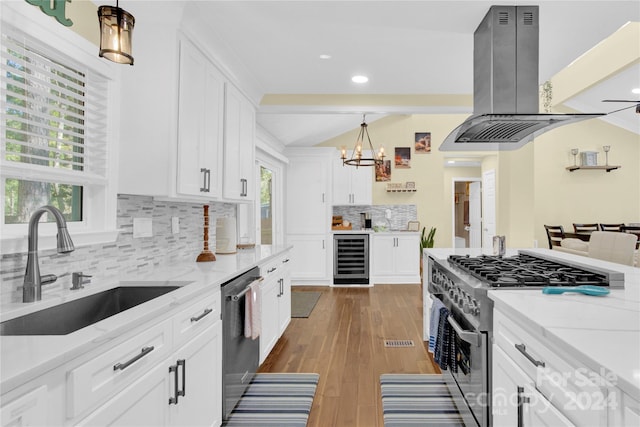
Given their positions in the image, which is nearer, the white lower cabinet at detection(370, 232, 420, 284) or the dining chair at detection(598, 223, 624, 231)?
the white lower cabinet at detection(370, 232, 420, 284)

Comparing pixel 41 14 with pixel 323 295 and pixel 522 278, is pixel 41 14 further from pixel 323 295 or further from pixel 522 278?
pixel 323 295

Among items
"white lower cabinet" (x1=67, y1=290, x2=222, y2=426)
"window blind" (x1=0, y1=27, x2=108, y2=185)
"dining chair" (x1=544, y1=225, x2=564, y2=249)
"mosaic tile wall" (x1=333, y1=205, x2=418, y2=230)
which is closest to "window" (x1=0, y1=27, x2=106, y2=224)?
"window blind" (x1=0, y1=27, x2=108, y2=185)

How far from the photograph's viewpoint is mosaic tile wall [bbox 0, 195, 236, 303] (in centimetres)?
153

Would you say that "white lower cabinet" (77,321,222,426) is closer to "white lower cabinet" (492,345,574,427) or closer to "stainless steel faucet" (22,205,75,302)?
"stainless steel faucet" (22,205,75,302)

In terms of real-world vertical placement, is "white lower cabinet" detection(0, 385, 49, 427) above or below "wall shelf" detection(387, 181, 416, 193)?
below

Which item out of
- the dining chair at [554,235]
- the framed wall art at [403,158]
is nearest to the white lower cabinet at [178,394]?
the framed wall art at [403,158]

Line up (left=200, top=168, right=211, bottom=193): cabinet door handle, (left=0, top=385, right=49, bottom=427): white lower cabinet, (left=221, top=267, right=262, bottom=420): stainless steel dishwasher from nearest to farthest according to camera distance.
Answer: (left=0, top=385, right=49, bottom=427): white lower cabinet
(left=221, top=267, right=262, bottom=420): stainless steel dishwasher
(left=200, top=168, right=211, bottom=193): cabinet door handle

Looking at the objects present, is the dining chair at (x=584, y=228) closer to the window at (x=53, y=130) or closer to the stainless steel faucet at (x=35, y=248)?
the window at (x=53, y=130)

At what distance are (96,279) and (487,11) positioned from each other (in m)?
2.76

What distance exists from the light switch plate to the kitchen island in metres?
0.33

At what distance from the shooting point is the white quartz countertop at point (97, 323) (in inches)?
34.7

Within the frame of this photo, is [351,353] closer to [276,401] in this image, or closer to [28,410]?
[276,401]

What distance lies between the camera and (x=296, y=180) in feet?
21.3

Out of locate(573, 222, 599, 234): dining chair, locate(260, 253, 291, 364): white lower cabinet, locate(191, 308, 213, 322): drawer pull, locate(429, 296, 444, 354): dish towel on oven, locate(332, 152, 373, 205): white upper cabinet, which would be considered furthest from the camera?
locate(573, 222, 599, 234): dining chair
